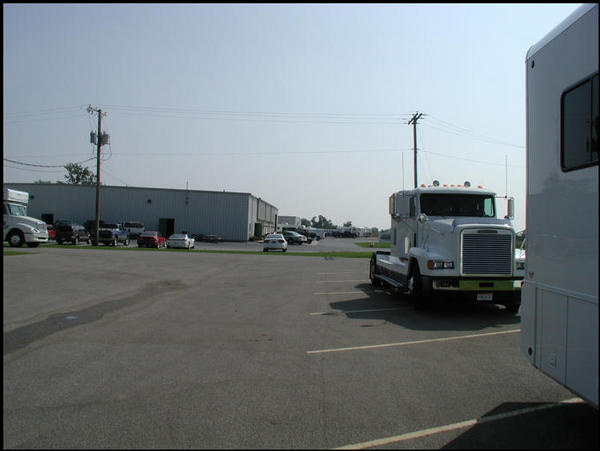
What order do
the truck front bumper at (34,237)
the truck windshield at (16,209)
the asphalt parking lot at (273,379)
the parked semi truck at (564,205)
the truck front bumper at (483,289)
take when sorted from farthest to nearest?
the truck front bumper at (34,237), the truck windshield at (16,209), the truck front bumper at (483,289), the asphalt parking lot at (273,379), the parked semi truck at (564,205)

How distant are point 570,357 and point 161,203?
62469 mm

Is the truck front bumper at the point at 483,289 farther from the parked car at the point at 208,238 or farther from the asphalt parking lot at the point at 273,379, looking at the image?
the parked car at the point at 208,238

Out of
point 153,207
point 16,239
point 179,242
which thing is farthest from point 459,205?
point 153,207

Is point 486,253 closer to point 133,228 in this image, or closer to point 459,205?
point 459,205

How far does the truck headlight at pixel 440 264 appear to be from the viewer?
1019cm

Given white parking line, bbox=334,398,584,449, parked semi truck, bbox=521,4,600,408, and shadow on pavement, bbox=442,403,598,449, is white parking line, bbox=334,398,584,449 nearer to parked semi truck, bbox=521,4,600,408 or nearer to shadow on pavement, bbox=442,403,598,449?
shadow on pavement, bbox=442,403,598,449

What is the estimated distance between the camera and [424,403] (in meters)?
4.88

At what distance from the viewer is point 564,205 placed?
4.13 meters

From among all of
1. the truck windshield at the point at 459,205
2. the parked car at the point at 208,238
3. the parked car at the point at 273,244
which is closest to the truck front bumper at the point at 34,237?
the parked car at the point at 273,244

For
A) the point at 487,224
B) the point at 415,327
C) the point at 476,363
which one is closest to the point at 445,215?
the point at 487,224

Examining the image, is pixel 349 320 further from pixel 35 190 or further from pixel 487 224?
pixel 35 190

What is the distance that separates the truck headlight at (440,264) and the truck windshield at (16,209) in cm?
2756

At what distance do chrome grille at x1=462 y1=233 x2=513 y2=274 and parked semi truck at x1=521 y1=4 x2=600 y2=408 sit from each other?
537cm

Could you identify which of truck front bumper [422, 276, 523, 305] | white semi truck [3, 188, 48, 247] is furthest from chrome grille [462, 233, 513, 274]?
white semi truck [3, 188, 48, 247]
